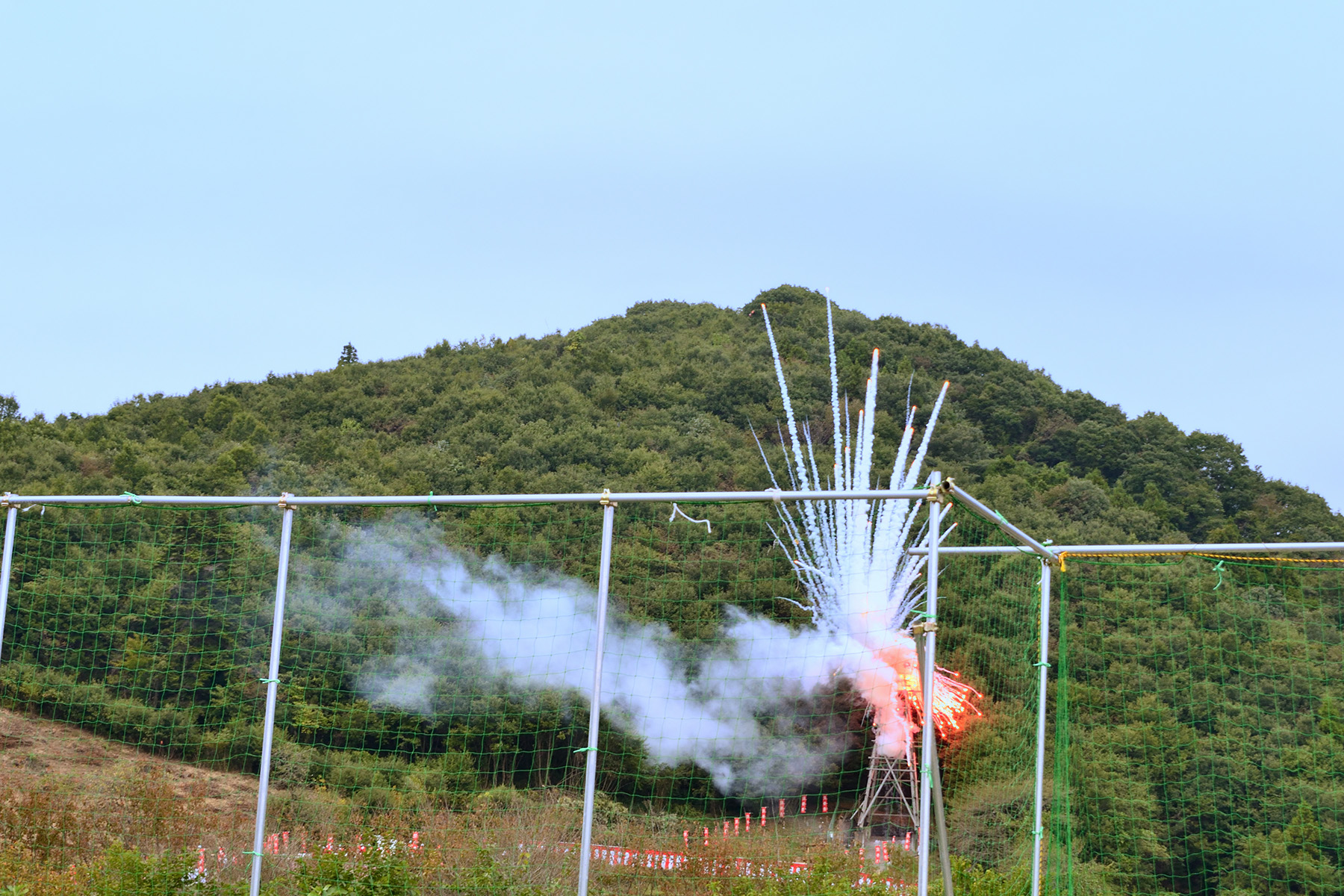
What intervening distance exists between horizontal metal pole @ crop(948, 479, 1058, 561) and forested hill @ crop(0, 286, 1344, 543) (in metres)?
17.1

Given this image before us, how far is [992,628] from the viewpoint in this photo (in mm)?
11555

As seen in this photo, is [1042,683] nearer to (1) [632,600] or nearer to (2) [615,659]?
(1) [632,600]

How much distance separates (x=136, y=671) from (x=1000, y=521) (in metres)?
7.84

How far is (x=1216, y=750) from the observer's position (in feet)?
36.3

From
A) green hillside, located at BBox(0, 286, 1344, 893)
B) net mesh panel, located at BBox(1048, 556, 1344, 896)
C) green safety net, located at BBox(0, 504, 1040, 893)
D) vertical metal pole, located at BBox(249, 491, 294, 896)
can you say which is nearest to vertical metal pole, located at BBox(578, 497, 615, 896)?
green hillside, located at BBox(0, 286, 1344, 893)

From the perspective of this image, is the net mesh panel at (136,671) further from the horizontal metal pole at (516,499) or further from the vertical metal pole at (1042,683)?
the vertical metal pole at (1042,683)

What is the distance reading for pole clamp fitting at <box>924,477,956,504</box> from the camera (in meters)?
4.67

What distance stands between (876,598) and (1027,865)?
6934mm

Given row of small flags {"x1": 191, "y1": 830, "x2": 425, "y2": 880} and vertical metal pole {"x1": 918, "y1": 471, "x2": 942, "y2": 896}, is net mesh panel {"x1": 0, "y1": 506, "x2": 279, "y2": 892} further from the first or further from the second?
vertical metal pole {"x1": 918, "y1": 471, "x2": 942, "y2": 896}

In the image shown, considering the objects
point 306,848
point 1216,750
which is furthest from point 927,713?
point 1216,750

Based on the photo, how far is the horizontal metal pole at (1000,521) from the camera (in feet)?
16.0

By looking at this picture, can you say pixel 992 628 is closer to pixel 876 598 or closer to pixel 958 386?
pixel 876 598

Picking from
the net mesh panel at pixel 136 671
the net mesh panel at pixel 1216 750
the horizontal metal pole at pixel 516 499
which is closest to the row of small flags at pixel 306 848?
the net mesh panel at pixel 136 671

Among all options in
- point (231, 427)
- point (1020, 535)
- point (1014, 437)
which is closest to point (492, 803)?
point (1020, 535)
